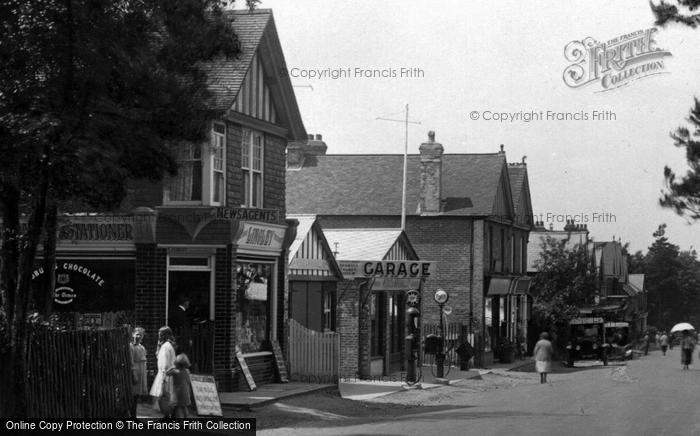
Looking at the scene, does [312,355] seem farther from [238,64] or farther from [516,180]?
[516,180]

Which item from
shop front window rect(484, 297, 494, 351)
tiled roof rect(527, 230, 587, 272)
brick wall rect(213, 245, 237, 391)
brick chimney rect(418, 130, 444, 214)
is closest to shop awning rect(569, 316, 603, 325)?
shop front window rect(484, 297, 494, 351)

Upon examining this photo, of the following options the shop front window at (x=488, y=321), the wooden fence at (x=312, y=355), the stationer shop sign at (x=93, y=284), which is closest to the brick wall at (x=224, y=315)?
the stationer shop sign at (x=93, y=284)

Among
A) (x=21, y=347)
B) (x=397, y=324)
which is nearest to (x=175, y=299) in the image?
(x=21, y=347)

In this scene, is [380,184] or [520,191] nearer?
[380,184]

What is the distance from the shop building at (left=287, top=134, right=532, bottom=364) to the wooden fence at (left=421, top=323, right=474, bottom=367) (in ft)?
3.02

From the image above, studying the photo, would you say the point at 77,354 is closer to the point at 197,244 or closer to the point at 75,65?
the point at 75,65

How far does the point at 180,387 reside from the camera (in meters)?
18.2

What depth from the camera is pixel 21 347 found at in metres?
15.9

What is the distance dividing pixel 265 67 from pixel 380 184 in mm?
23811

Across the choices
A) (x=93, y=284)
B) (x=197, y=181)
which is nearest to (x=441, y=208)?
(x=197, y=181)

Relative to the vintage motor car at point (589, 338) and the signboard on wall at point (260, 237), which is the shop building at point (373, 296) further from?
the vintage motor car at point (589, 338)

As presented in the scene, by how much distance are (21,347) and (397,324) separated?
23988mm

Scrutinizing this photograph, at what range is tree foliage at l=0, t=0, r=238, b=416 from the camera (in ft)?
49.3

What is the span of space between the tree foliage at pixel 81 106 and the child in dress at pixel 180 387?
2734 millimetres
